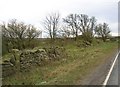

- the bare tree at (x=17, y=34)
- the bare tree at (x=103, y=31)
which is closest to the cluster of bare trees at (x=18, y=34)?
the bare tree at (x=17, y=34)

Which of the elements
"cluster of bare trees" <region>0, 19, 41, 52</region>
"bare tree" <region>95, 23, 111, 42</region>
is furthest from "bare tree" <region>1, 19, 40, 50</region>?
"bare tree" <region>95, 23, 111, 42</region>

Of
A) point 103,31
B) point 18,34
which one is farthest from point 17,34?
point 103,31

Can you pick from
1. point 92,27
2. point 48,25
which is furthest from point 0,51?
point 92,27

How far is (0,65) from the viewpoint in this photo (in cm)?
2552

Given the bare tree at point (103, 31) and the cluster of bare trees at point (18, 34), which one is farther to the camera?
the bare tree at point (103, 31)

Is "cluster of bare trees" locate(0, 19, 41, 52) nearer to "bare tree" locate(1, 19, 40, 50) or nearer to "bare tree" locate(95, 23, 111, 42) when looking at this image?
"bare tree" locate(1, 19, 40, 50)

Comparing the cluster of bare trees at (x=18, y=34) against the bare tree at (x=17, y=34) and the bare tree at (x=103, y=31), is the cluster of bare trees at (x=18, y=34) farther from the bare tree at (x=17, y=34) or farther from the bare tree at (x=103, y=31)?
the bare tree at (x=103, y=31)

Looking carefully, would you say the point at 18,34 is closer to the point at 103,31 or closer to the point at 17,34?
the point at 17,34

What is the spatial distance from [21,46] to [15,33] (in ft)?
10.7

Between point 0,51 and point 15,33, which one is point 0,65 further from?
point 15,33

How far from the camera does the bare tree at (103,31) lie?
107 meters

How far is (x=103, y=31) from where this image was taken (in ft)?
362

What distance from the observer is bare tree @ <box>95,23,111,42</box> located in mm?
107438

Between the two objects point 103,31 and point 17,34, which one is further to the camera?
point 103,31
